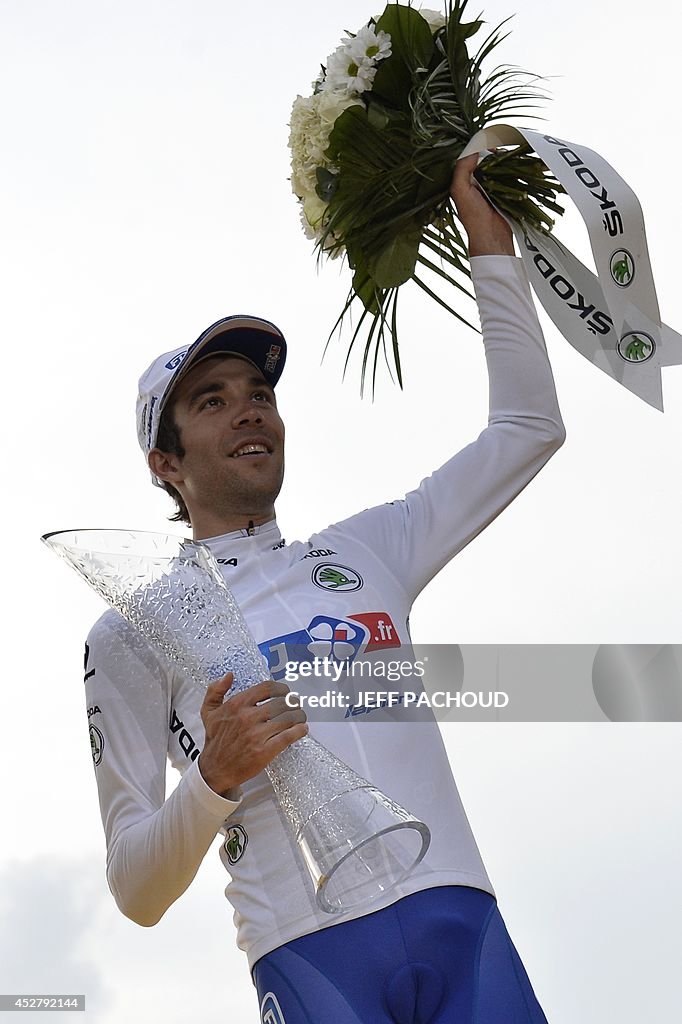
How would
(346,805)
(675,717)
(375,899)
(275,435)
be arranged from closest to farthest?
1. (346,805)
2. (375,899)
3. (275,435)
4. (675,717)

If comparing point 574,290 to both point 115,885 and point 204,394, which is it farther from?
point 115,885

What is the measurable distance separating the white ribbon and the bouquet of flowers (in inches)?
4.0

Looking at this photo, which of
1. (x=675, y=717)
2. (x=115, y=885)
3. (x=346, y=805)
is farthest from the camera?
(x=675, y=717)

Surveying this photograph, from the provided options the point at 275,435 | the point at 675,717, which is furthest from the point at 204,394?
the point at 675,717

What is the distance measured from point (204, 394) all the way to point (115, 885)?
4.16 ft

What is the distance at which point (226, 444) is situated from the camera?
3.38 meters

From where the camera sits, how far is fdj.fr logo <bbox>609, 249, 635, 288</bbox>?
3160 millimetres

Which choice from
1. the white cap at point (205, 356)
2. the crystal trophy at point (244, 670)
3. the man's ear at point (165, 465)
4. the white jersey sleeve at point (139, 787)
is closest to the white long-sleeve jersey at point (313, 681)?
→ the white jersey sleeve at point (139, 787)

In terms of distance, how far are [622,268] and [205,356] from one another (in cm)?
108

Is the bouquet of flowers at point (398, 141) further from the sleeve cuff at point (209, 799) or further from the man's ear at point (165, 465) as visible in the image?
the sleeve cuff at point (209, 799)

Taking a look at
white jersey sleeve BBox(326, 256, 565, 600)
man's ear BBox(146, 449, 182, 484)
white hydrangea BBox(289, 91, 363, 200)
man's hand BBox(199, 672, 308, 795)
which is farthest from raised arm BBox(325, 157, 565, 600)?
man's hand BBox(199, 672, 308, 795)

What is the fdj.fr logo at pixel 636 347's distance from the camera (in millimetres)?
3166

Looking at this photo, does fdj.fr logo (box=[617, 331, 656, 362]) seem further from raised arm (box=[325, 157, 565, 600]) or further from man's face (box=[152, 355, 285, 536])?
man's face (box=[152, 355, 285, 536])

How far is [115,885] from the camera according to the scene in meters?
2.81
